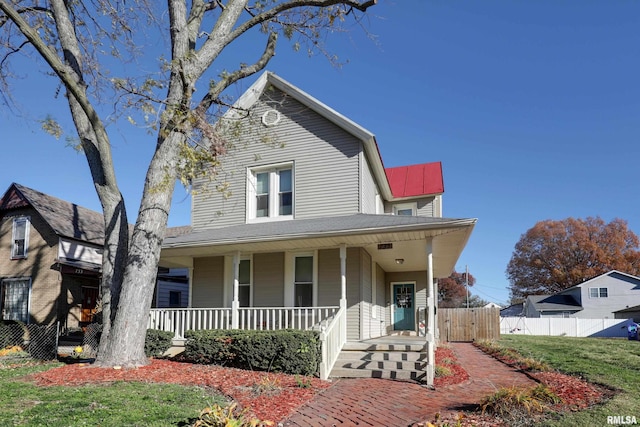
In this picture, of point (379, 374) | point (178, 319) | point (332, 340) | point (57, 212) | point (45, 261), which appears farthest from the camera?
point (57, 212)

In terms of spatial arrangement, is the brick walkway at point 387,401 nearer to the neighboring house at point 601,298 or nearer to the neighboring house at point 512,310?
the neighboring house at point 601,298

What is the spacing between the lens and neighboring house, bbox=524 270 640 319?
41719mm

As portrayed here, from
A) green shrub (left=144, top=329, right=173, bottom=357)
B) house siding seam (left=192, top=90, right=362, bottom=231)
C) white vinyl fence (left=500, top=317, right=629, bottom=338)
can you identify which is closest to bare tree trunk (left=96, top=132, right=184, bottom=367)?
green shrub (left=144, top=329, right=173, bottom=357)

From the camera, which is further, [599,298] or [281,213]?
[599,298]

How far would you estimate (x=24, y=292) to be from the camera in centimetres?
1947

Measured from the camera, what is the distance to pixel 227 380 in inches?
330

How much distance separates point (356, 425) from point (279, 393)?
76.5 inches

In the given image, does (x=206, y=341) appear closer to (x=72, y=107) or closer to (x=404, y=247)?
(x=404, y=247)

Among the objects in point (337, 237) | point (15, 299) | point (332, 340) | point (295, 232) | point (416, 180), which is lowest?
point (332, 340)

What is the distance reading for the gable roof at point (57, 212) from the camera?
19.3 meters

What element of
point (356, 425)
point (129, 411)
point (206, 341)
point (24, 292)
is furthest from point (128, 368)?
point (24, 292)

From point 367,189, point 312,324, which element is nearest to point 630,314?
point 367,189

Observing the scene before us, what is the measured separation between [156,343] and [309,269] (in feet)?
14.8

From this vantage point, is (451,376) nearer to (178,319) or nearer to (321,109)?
(178,319)
